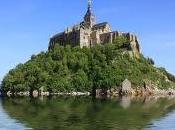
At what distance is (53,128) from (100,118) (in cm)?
1728

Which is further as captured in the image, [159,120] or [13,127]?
[159,120]

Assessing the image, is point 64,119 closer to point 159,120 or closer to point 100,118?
point 100,118

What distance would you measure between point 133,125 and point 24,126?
14075 mm

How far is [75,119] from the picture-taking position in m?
79.1

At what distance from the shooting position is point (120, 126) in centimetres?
6994

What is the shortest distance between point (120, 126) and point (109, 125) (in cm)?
170

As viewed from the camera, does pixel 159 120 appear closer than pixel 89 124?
No

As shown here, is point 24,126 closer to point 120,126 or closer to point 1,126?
point 1,126

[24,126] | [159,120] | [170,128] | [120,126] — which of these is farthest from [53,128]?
[159,120]

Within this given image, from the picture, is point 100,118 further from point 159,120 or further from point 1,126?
point 1,126

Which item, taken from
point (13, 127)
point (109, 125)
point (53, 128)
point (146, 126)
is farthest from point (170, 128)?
point (13, 127)

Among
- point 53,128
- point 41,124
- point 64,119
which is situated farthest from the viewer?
point 64,119

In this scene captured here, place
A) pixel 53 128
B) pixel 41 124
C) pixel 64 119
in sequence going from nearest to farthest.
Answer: pixel 53 128
pixel 41 124
pixel 64 119

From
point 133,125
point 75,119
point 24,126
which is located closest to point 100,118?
point 75,119
